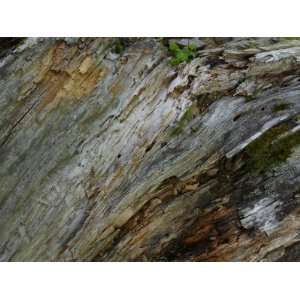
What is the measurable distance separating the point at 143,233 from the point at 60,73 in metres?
2.07

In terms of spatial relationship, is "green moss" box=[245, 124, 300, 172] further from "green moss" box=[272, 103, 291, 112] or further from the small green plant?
the small green plant

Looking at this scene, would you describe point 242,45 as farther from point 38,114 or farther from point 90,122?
point 38,114

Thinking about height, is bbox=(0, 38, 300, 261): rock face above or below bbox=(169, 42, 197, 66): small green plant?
below

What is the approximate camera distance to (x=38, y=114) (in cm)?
579

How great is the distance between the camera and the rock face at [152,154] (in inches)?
226

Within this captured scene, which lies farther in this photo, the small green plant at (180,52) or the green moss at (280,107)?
the green moss at (280,107)

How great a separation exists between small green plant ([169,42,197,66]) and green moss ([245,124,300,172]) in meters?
1.23

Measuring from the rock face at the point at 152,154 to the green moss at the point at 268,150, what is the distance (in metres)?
0.01

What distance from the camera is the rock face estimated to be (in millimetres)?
5750

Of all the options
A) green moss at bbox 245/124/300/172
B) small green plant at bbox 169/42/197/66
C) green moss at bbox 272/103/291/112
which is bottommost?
green moss at bbox 245/124/300/172

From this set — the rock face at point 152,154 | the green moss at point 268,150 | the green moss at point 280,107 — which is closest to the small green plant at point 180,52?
the rock face at point 152,154

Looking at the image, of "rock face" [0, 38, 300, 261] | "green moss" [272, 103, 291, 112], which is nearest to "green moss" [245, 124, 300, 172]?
"rock face" [0, 38, 300, 261]

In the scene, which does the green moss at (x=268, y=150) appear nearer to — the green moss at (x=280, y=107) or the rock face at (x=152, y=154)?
the rock face at (x=152, y=154)

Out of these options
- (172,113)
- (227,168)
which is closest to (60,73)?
(172,113)
